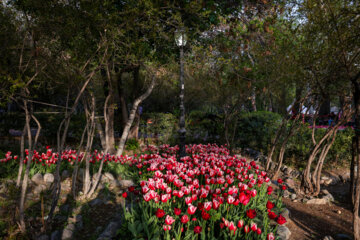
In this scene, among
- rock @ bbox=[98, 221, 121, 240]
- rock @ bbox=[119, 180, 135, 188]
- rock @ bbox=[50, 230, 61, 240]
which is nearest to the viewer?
rock @ bbox=[98, 221, 121, 240]

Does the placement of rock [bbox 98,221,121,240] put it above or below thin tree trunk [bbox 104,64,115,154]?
below

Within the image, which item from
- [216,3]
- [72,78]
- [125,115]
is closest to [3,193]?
[72,78]

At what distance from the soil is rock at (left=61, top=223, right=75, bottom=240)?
3.05m

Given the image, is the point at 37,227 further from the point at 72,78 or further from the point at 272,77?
the point at 272,77

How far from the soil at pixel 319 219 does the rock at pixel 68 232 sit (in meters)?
3.05

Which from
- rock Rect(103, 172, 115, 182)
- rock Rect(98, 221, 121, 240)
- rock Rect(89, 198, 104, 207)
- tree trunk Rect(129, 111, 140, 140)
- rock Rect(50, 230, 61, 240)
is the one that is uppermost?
tree trunk Rect(129, 111, 140, 140)

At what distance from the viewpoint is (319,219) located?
3.98m

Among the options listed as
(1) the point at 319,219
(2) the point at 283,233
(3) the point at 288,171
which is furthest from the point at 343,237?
(3) the point at 288,171

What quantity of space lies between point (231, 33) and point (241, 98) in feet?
6.40

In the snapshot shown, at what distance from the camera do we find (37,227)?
3.06 meters

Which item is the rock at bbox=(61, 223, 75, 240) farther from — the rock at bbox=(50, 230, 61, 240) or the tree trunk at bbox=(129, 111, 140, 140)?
the tree trunk at bbox=(129, 111, 140, 140)

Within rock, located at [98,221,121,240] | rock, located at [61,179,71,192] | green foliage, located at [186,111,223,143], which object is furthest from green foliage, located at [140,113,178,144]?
rock, located at [98,221,121,240]

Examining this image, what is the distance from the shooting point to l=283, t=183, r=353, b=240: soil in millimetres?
3426

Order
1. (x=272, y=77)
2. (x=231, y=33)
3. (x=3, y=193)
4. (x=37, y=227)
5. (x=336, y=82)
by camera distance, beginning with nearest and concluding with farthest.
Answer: (x=37, y=227) → (x=3, y=193) → (x=336, y=82) → (x=272, y=77) → (x=231, y=33)
